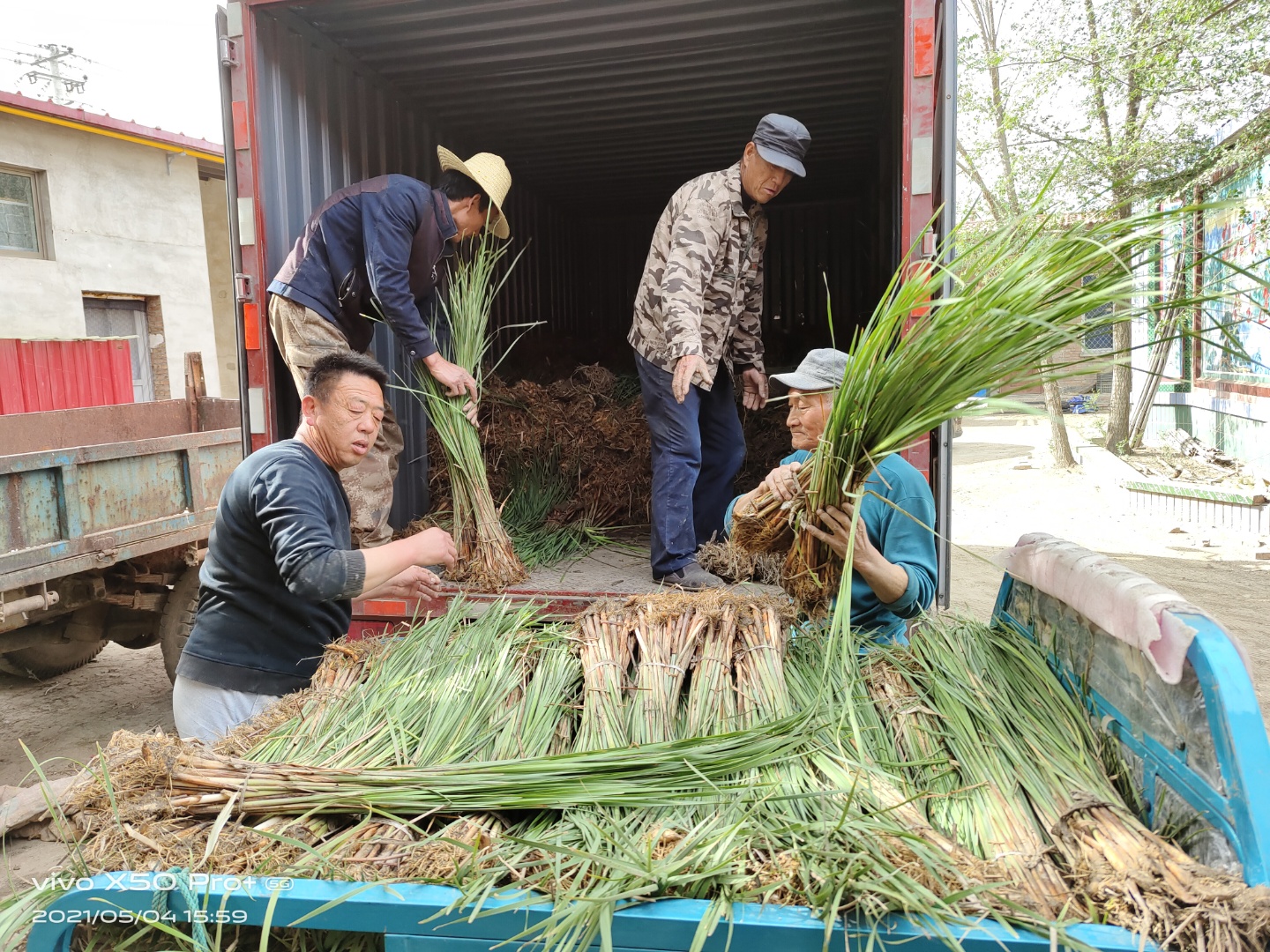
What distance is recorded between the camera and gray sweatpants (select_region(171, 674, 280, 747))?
8.37ft

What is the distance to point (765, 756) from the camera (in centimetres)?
160

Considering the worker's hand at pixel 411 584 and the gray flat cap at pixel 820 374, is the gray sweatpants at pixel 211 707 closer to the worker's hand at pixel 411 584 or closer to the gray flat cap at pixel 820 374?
the worker's hand at pixel 411 584

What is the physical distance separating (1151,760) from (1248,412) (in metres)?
10.7

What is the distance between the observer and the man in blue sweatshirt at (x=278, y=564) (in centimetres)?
244

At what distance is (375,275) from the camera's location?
12.0 feet

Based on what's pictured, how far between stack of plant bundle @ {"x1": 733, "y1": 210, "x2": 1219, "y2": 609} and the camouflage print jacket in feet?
6.02

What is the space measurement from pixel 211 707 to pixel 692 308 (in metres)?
2.38

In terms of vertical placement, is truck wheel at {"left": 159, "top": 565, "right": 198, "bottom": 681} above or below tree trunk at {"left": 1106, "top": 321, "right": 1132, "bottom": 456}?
below

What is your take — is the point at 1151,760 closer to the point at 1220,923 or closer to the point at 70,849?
the point at 1220,923

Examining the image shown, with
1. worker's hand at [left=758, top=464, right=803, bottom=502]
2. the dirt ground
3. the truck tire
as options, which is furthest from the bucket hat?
the truck tire

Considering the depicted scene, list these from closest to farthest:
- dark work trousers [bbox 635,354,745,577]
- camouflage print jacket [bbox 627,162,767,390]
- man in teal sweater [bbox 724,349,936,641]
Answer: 1. man in teal sweater [bbox 724,349,936,641]
2. camouflage print jacket [bbox 627,162,767,390]
3. dark work trousers [bbox 635,354,745,577]

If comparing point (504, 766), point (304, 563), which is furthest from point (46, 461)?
point (504, 766)

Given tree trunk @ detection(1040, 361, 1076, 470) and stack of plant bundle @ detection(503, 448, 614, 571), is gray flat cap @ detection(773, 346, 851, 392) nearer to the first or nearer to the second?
stack of plant bundle @ detection(503, 448, 614, 571)

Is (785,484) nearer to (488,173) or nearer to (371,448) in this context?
(371,448)
